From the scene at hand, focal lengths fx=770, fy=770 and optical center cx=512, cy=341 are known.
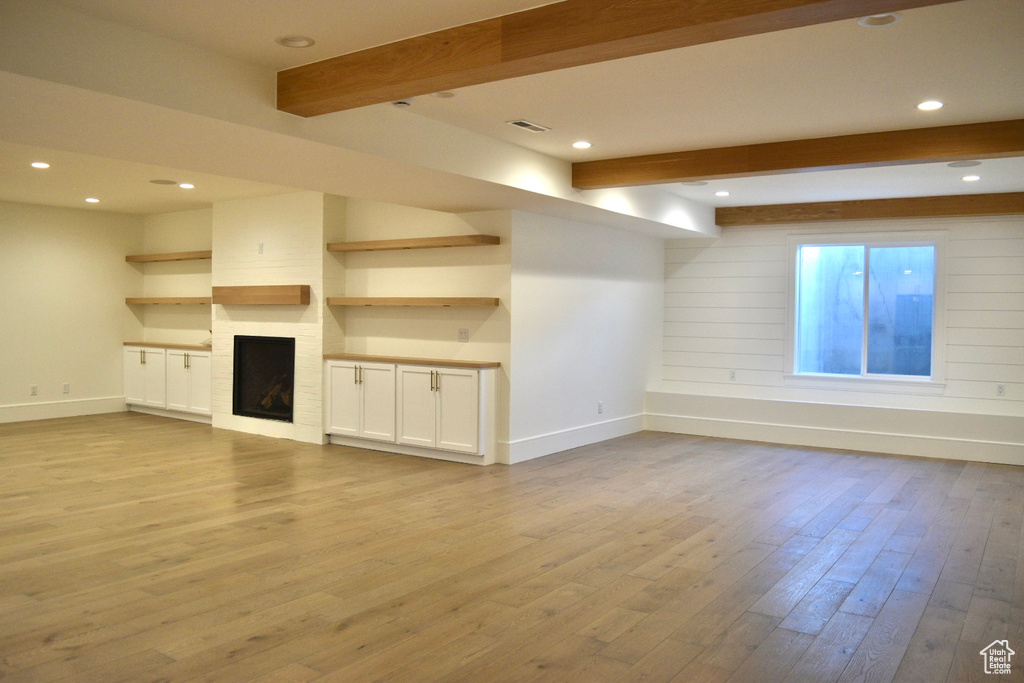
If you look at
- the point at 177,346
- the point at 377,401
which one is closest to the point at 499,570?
the point at 377,401

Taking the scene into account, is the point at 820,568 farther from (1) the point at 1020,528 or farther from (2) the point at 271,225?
(2) the point at 271,225

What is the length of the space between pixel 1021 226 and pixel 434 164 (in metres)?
5.99

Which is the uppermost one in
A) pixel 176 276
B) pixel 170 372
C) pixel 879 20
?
pixel 879 20

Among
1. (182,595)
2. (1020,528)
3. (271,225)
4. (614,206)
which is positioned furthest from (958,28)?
(271,225)

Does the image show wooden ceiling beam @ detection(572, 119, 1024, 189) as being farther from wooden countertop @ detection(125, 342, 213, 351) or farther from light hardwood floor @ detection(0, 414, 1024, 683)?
wooden countertop @ detection(125, 342, 213, 351)

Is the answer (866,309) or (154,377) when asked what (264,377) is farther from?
(866,309)

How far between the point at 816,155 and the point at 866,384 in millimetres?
3651

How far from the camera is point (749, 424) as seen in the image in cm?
844

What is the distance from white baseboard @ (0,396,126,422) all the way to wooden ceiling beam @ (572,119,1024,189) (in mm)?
6735

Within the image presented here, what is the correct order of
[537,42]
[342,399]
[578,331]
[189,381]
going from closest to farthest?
[537,42]
[342,399]
[578,331]
[189,381]

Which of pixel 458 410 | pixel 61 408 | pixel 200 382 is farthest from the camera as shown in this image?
pixel 61 408

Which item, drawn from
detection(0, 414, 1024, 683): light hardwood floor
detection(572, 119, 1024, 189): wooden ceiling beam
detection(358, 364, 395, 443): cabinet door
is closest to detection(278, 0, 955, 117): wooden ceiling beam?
detection(0, 414, 1024, 683): light hardwood floor

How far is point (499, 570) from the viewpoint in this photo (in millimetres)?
3998

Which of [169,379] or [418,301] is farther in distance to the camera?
[169,379]
